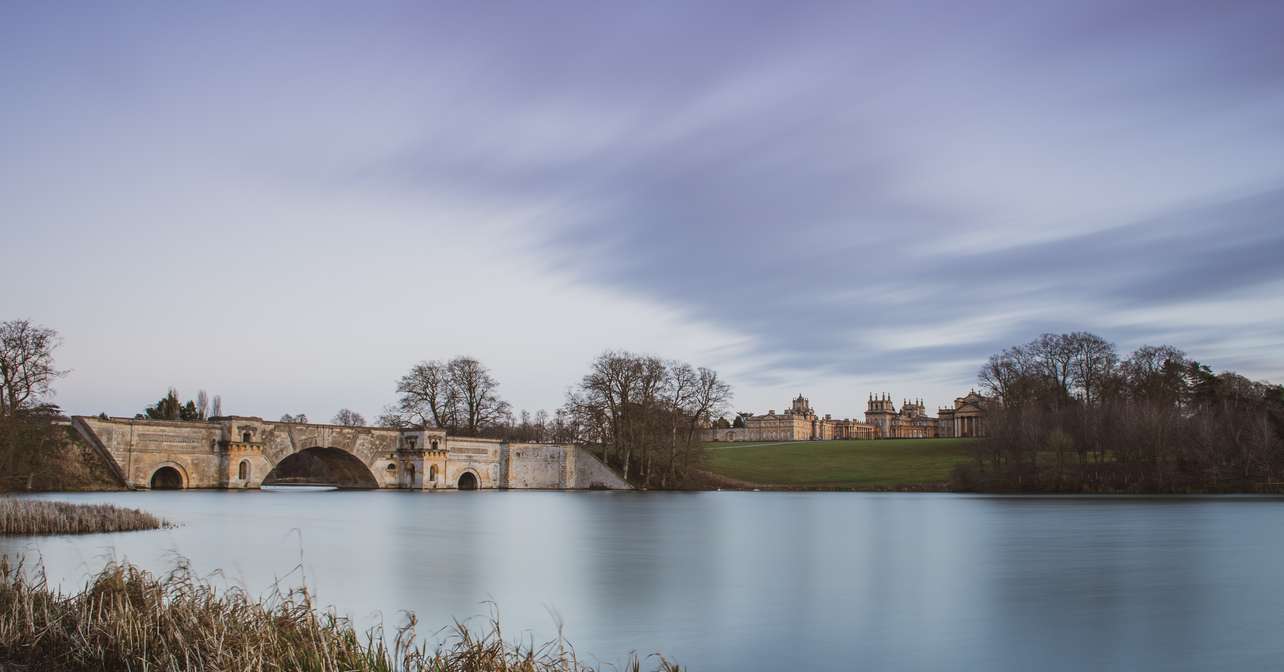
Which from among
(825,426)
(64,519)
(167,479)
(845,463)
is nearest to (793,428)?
(825,426)

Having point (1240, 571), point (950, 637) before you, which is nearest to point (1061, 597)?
point (950, 637)

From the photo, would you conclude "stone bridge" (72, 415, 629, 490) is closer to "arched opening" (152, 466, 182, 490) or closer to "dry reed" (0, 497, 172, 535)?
"arched opening" (152, 466, 182, 490)

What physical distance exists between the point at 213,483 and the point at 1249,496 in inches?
1848

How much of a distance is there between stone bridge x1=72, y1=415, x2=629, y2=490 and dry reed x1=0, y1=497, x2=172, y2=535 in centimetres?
2170

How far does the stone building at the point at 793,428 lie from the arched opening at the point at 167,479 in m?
102

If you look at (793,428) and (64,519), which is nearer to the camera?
(64,519)

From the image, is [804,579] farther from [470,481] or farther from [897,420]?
[897,420]

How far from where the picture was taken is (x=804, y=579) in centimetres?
1510

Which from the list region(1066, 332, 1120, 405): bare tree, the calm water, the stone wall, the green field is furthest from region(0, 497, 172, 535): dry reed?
region(1066, 332, 1120, 405): bare tree

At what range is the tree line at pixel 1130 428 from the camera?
4591 cm

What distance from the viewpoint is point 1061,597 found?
13227mm

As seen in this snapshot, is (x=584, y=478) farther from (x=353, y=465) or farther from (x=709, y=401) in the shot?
(x=353, y=465)

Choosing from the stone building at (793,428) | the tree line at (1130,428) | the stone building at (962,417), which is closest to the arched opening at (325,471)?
the tree line at (1130,428)

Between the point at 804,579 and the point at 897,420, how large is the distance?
15431 centimetres
